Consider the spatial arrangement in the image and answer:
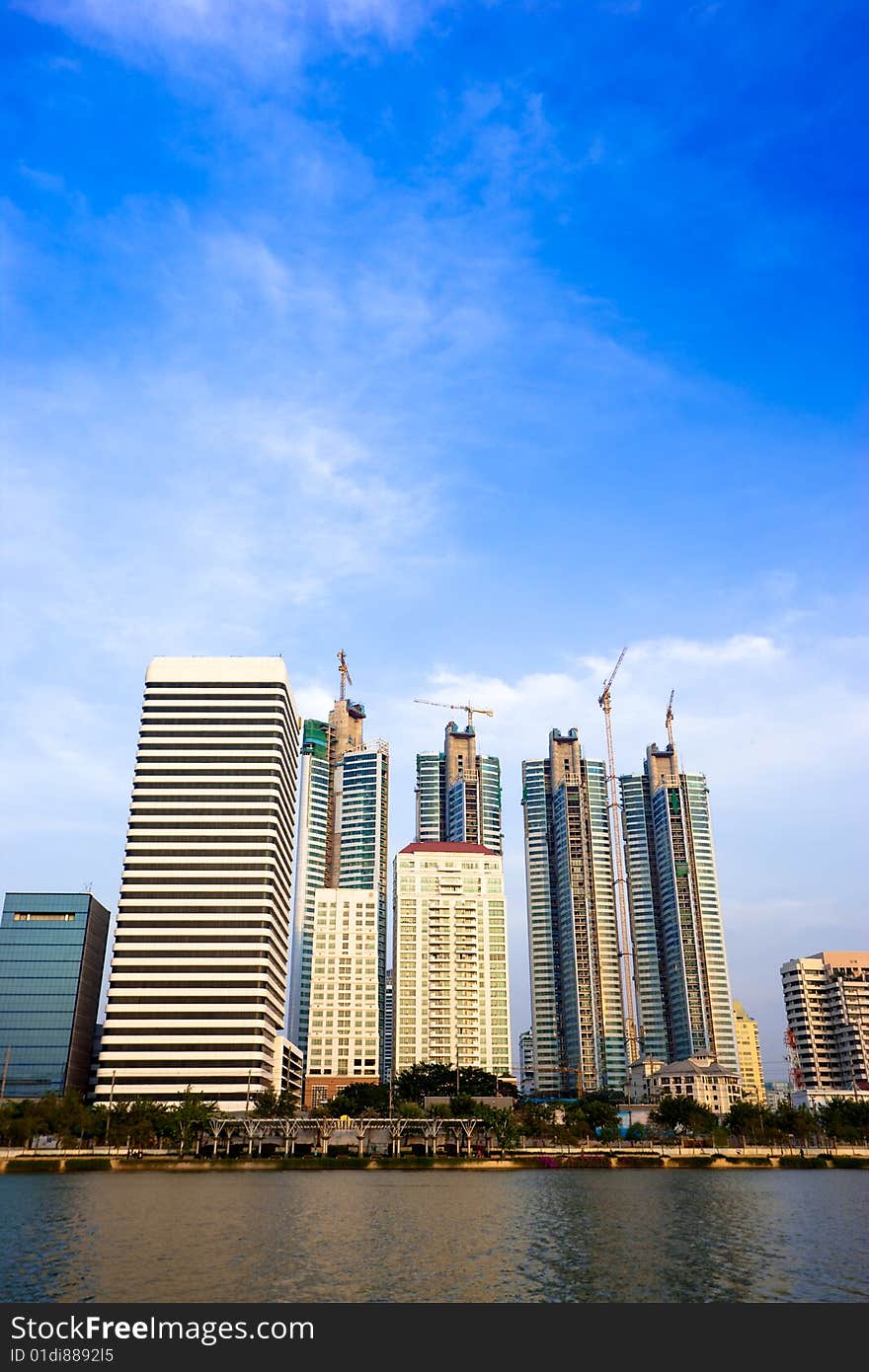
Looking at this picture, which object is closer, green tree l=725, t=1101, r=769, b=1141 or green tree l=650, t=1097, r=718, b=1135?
green tree l=725, t=1101, r=769, b=1141

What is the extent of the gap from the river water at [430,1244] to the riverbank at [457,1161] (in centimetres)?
3002

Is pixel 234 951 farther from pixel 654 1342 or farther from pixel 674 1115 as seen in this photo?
pixel 654 1342

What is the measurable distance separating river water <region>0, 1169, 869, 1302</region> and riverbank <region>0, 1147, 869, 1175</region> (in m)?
30.0

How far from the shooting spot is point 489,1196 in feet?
293

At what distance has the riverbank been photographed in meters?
127

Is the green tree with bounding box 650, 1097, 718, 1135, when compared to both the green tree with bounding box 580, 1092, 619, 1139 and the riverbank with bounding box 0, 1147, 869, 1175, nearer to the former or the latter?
the green tree with bounding box 580, 1092, 619, 1139

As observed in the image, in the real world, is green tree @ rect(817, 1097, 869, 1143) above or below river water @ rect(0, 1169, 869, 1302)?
above

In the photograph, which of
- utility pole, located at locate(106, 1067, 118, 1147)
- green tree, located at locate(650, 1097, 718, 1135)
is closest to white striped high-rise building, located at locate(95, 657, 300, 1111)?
utility pole, located at locate(106, 1067, 118, 1147)

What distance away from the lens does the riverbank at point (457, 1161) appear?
127312mm

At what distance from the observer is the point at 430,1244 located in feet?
186

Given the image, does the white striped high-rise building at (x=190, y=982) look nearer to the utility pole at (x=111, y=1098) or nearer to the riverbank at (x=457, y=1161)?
the utility pole at (x=111, y=1098)

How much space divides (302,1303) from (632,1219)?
3960cm

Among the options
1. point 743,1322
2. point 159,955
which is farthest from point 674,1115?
point 743,1322

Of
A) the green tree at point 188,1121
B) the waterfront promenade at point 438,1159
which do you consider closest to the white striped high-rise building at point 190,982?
the green tree at point 188,1121
